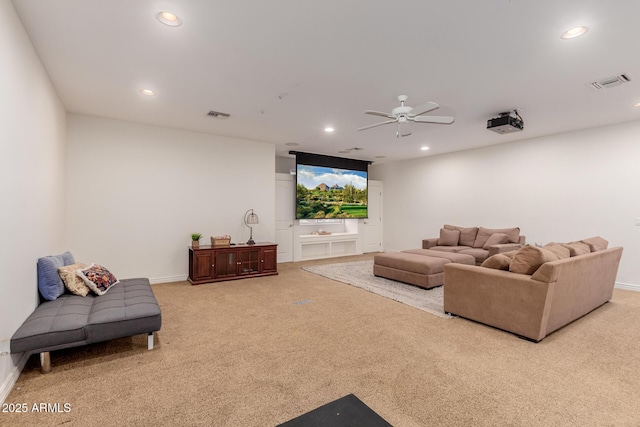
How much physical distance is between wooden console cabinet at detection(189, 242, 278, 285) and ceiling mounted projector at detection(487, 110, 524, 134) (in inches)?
166

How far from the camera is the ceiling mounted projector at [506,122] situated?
173 inches

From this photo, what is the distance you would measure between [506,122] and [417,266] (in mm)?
2461

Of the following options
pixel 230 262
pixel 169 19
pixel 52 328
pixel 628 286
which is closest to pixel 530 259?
pixel 628 286

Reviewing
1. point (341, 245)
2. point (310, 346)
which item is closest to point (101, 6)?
point (310, 346)

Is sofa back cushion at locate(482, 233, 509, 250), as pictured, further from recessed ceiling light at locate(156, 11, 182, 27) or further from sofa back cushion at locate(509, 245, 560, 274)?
recessed ceiling light at locate(156, 11, 182, 27)

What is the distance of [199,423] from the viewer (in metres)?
1.86

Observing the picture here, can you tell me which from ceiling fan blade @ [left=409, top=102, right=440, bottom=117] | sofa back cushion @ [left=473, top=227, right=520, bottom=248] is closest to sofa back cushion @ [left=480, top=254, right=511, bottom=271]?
ceiling fan blade @ [left=409, top=102, right=440, bottom=117]

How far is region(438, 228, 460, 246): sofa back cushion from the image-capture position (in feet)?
22.6

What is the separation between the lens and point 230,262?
5.66 m

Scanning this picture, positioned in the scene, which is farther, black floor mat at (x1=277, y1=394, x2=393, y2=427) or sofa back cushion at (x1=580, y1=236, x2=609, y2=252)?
sofa back cushion at (x1=580, y1=236, x2=609, y2=252)

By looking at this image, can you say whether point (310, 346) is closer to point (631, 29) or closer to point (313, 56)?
point (313, 56)

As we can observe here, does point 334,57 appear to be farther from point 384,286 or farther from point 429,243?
point 429,243

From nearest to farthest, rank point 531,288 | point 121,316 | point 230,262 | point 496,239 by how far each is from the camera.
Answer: point 121,316 → point 531,288 → point 230,262 → point 496,239

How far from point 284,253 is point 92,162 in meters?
4.19
